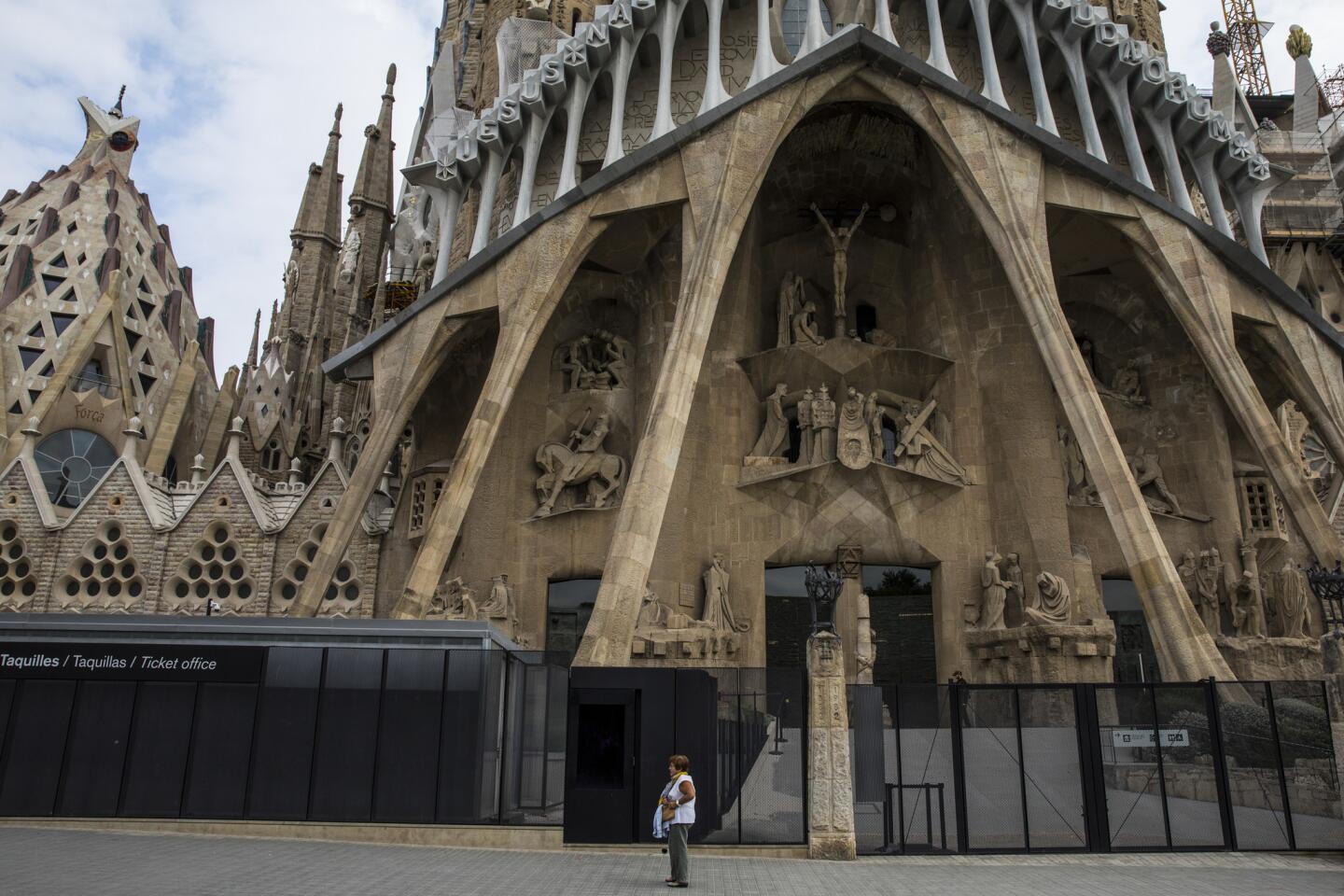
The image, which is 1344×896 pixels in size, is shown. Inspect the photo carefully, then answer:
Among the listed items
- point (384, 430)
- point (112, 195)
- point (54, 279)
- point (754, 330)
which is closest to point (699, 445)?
point (754, 330)

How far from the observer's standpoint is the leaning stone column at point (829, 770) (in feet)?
28.6

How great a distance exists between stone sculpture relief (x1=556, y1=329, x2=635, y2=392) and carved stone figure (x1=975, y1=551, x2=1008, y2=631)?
7889mm

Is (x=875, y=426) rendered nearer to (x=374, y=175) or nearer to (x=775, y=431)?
(x=775, y=431)

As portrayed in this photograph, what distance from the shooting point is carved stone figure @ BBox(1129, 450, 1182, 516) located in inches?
745

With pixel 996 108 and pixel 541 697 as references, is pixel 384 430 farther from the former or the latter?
pixel 996 108

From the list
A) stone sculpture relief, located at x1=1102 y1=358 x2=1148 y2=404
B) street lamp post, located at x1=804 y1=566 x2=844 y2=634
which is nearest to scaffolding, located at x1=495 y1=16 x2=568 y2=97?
stone sculpture relief, located at x1=1102 y1=358 x2=1148 y2=404

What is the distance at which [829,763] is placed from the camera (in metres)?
8.70

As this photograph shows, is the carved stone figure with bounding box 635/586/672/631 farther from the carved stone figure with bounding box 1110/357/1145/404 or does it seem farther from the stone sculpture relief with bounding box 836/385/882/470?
the carved stone figure with bounding box 1110/357/1145/404

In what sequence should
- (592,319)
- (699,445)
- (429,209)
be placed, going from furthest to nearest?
(429,209) → (592,319) → (699,445)

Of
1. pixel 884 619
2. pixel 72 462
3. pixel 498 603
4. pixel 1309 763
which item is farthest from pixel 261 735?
pixel 72 462

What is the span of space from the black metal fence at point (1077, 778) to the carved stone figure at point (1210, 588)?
8376mm

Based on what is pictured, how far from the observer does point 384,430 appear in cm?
1750

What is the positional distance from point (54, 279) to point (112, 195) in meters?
4.01

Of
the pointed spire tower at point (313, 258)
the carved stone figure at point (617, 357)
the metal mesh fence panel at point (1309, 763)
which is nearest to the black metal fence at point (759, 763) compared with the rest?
the metal mesh fence panel at point (1309, 763)
